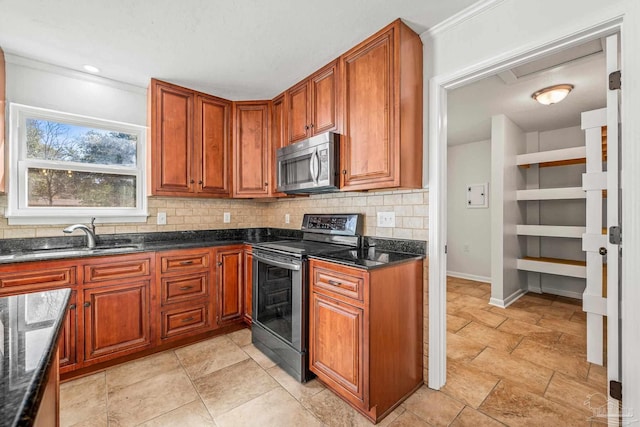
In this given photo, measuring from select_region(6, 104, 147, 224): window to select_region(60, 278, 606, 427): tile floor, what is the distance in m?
1.36

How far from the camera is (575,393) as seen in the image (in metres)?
1.89

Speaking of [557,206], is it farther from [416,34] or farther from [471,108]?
[416,34]

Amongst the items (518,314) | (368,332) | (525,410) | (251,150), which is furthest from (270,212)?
(518,314)

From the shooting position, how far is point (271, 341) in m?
2.26

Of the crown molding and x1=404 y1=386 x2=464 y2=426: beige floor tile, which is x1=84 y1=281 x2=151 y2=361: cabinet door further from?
the crown molding

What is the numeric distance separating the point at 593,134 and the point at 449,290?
2.69m

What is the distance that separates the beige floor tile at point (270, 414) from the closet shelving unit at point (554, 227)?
3.63 meters

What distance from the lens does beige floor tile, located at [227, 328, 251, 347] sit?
2580mm

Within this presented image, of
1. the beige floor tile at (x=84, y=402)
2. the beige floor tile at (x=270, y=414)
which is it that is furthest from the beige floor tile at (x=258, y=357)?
the beige floor tile at (x=84, y=402)

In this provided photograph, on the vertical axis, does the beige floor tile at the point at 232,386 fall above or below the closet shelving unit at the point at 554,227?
below

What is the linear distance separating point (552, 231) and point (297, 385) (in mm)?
3745

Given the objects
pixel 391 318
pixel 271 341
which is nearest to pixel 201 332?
pixel 271 341

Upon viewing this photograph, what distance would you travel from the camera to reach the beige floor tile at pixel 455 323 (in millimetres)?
2917

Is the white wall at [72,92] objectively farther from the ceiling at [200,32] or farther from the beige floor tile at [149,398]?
the beige floor tile at [149,398]
